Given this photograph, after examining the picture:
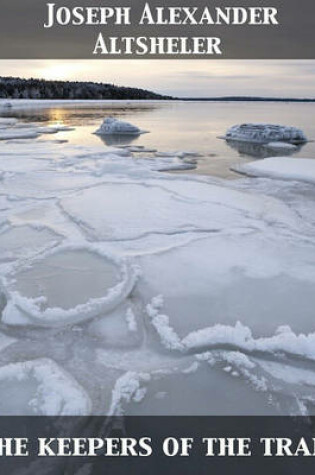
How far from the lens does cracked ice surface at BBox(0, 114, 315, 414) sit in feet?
8.82

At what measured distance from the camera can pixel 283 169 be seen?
10.9 metres

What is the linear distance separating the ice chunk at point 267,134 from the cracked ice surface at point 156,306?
13.3 metres

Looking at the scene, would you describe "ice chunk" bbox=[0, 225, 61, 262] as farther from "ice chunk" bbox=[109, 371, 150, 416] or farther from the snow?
the snow

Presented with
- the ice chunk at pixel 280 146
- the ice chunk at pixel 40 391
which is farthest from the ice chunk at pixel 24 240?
the ice chunk at pixel 280 146

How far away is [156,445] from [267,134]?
62.9 feet

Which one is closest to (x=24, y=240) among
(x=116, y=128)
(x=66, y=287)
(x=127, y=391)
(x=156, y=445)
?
(x=66, y=287)

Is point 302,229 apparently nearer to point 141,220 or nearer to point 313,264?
point 313,264

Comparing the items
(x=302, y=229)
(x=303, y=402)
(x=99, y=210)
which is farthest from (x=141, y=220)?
(x=303, y=402)

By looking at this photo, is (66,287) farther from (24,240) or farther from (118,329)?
(24,240)

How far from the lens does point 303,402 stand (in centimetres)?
263

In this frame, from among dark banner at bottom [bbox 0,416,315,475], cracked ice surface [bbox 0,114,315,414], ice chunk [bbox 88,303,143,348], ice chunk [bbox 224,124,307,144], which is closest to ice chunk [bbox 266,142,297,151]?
ice chunk [bbox 224,124,307,144]

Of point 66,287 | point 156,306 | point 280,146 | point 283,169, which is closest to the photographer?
point 156,306

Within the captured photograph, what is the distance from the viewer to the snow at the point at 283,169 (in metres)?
10.1

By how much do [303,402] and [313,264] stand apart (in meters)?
2.25
